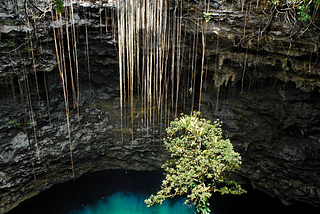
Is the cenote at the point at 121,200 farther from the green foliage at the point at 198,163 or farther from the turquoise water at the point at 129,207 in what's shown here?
the green foliage at the point at 198,163

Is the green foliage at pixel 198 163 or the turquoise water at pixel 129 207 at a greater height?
the green foliage at pixel 198 163

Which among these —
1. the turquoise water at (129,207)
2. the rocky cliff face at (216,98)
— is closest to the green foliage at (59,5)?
the rocky cliff face at (216,98)

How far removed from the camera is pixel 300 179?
12.8 ft

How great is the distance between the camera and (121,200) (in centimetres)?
498

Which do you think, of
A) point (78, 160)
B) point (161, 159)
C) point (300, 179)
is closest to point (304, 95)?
point (300, 179)

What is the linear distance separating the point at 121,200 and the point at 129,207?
248mm

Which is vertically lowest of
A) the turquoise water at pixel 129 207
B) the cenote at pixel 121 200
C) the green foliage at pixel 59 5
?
the turquoise water at pixel 129 207

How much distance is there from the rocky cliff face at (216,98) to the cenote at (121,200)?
23 centimetres

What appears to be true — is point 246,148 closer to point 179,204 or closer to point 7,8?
point 179,204

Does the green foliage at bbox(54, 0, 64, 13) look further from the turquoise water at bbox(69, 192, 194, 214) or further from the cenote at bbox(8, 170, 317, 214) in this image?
the turquoise water at bbox(69, 192, 194, 214)

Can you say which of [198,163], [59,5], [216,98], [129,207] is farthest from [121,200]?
[59,5]

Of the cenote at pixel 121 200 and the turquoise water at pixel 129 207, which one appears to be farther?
the turquoise water at pixel 129 207

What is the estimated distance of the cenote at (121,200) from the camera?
4.38 meters

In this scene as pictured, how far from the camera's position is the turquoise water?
4.71m
